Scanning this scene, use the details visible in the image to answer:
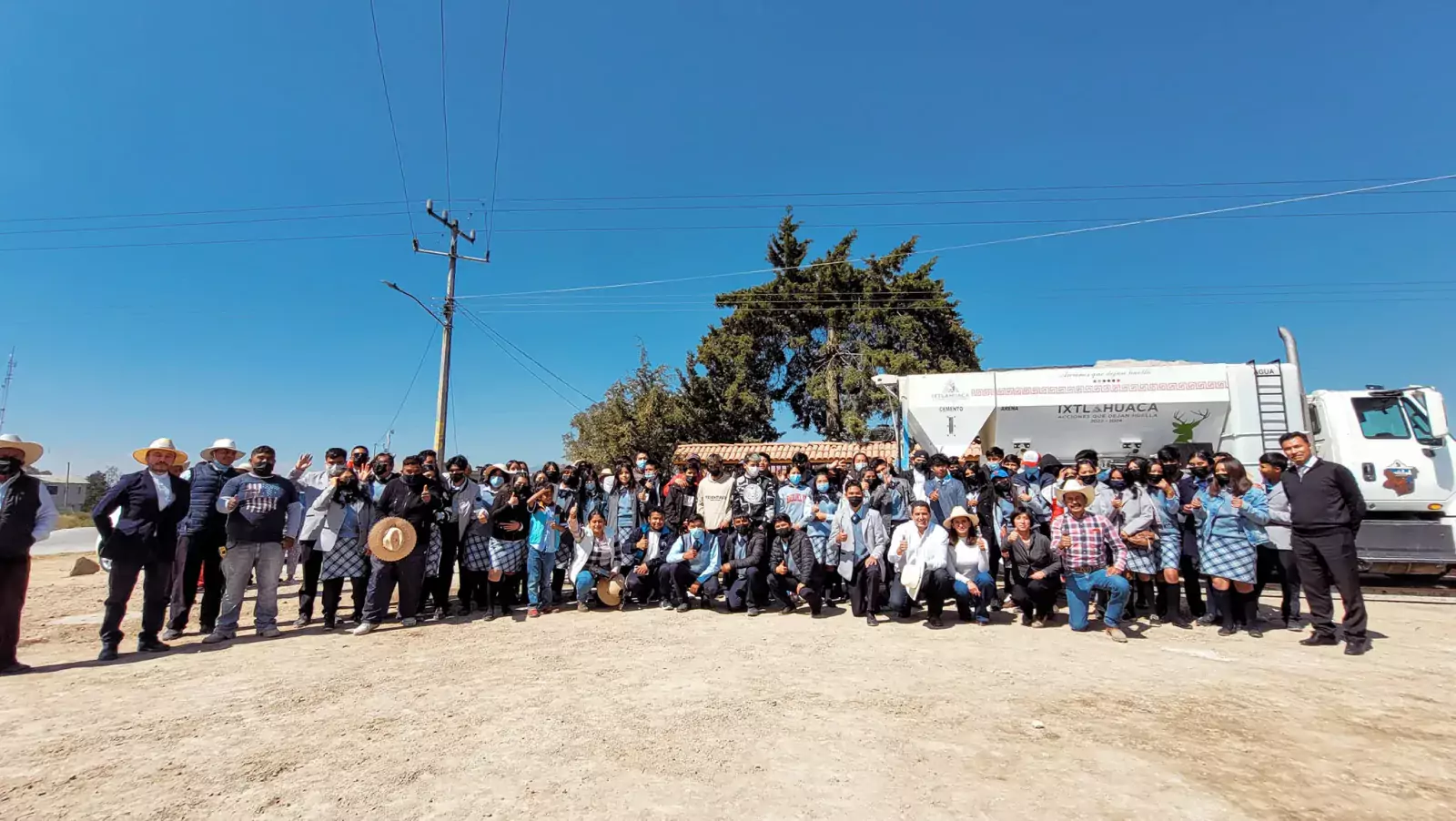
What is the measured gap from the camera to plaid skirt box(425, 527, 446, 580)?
719cm

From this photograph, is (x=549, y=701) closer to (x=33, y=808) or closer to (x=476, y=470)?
(x=33, y=808)

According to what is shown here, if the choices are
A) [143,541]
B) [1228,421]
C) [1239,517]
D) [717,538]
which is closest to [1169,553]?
[1239,517]

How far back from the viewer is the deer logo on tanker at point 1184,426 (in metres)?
9.90

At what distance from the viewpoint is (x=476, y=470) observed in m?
9.15

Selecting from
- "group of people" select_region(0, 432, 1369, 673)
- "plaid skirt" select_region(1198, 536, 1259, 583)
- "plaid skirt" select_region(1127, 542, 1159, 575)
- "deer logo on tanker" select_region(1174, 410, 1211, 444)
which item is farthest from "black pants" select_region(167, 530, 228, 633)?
"deer logo on tanker" select_region(1174, 410, 1211, 444)

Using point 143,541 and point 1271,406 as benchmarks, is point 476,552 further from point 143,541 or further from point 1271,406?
point 1271,406

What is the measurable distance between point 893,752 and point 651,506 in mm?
5250

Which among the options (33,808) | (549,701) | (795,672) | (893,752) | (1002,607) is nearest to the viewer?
(33,808)

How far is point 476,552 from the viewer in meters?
7.33

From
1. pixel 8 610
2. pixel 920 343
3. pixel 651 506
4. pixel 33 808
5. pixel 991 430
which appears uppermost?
pixel 920 343

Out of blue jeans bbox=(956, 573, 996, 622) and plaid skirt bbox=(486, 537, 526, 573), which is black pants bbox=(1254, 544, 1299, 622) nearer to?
blue jeans bbox=(956, 573, 996, 622)

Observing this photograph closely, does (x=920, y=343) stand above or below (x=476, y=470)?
above

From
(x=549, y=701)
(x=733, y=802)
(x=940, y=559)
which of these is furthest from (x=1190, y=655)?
(x=549, y=701)

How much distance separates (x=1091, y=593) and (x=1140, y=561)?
0.72 metres
